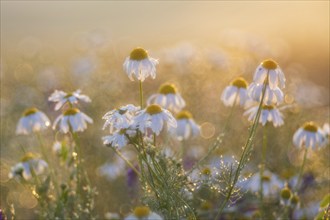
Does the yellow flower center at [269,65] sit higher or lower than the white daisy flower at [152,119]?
higher

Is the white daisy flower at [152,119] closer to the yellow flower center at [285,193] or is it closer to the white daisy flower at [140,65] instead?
the white daisy flower at [140,65]

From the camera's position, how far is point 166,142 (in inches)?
134

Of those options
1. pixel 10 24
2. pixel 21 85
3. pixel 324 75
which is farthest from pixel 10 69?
pixel 10 24

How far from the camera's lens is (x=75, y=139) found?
3820mm

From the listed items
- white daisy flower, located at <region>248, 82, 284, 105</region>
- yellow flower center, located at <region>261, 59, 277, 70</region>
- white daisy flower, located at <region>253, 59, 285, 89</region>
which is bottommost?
white daisy flower, located at <region>248, 82, 284, 105</region>

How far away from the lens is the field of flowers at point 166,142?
9.88 feet

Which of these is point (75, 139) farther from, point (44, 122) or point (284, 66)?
point (284, 66)

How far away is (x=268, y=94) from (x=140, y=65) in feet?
2.26

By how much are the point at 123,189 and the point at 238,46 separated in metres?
7.59

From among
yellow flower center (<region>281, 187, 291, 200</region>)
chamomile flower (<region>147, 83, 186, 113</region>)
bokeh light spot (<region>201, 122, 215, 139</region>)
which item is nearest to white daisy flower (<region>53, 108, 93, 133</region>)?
chamomile flower (<region>147, 83, 186, 113</region>)

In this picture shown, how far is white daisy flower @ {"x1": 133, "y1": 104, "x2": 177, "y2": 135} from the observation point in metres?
2.86

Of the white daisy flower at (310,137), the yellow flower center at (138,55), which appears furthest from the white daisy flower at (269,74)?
the white daisy flower at (310,137)

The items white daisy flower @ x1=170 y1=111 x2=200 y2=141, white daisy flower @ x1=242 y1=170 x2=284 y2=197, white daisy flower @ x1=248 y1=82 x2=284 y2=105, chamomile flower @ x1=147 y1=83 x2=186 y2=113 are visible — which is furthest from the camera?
white daisy flower @ x1=242 y1=170 x2=284 y2=197

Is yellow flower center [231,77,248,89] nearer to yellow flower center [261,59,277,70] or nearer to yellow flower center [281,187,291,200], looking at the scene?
yellow flower center [281,187,291,200]
